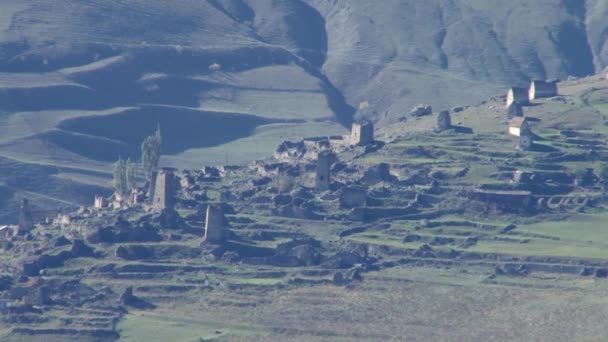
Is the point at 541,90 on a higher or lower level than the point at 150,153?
higher

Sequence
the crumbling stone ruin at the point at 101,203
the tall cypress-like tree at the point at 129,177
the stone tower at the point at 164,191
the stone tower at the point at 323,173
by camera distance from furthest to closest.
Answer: the tall cypress-like tree at the point at 129,177, the crumbling stone ruin at the point at 101,203, the stone tower at the point at 323,173, the stone tower at the point at 164,191

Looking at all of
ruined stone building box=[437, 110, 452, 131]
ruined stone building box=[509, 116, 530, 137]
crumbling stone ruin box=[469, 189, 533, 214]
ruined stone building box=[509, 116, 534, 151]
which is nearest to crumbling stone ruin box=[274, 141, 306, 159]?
ruined stone building box=[437, 110, 452, 131]

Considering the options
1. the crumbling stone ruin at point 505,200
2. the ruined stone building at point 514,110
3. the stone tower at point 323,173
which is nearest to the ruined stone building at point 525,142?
the ruined stone building at point 514,110

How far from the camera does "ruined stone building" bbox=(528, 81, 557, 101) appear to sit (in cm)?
17888

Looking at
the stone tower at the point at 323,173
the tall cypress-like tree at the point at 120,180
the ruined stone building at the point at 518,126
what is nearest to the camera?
the stone tower at the point at 323,173

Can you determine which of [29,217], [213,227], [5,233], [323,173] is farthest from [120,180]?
[213,227]

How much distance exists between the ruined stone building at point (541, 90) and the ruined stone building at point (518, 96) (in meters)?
1.42

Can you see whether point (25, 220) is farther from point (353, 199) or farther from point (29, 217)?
point (353, 199)

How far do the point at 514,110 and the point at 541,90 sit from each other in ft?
28.3

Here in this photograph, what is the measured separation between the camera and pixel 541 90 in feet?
587

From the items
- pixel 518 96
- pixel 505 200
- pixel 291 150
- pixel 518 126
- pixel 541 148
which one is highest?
pixel 518 96

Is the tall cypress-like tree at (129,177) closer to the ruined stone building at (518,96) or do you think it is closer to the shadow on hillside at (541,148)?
the shadow on hillside at (541,148)

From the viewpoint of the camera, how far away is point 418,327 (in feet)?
417

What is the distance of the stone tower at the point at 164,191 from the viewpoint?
491 ft
